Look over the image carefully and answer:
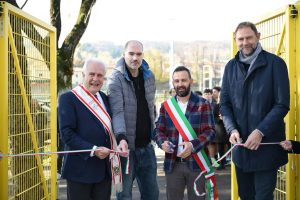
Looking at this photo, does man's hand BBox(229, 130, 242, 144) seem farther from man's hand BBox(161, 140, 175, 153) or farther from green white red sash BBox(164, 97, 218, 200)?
man's hand BBox(161, 140, 175, 153)

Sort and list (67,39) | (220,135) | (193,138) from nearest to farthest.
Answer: (193,138) < (67,39) < (220,135)

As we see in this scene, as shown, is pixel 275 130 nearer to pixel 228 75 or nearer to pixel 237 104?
pixel 237 104

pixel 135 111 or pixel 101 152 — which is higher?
pixel 135 111

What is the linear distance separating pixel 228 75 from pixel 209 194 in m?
1.17

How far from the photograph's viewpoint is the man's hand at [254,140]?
3895mm

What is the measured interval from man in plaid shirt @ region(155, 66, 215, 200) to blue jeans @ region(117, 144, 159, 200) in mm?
269

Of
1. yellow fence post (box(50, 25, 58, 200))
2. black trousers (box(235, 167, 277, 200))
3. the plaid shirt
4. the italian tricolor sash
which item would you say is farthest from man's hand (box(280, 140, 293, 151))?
yellow fence post (box(50, 25, 58, 200))

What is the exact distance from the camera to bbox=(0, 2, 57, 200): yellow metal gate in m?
4.12

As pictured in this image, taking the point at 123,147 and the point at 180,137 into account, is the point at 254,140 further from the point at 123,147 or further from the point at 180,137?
the point at 123,147

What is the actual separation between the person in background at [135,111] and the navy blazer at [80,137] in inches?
10.7

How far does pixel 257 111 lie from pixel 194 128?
2.07 feet

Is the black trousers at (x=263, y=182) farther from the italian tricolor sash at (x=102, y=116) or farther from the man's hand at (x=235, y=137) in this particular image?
the italian tricolor sash at (x=102, y=116)

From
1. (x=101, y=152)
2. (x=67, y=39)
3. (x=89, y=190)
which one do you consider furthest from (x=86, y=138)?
(x=67, y=39)

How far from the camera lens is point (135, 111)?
4438 mm
